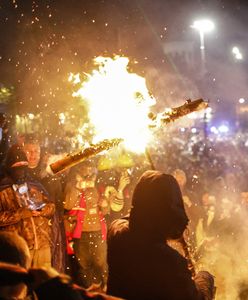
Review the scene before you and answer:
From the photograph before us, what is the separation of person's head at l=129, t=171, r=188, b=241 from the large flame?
30.7 inches

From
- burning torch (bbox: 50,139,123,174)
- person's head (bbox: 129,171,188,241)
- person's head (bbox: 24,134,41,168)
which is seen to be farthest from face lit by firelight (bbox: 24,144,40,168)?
person's head (bbox: 129,171,188,241)

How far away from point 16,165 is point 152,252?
3.28m

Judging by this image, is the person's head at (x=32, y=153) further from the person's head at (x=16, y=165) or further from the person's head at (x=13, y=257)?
the person's head at (x=13, y=257)

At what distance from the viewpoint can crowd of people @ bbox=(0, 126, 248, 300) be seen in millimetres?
2537

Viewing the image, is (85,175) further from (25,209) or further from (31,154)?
(25,209)

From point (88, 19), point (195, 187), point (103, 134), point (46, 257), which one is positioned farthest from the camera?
point (88, 19)

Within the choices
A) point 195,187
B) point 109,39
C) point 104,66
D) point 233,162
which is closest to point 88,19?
point 109,39

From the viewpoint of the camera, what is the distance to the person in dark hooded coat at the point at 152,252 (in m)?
2.51

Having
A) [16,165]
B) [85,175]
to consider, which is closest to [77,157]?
[16,165]

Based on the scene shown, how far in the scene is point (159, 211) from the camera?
2.64 meters

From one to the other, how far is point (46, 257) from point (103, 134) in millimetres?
2391

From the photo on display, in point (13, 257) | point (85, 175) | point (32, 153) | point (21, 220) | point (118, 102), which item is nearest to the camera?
point (13, 257)

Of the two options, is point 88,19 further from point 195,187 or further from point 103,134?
point 103,134

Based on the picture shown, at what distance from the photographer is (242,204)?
8906 millimetres
